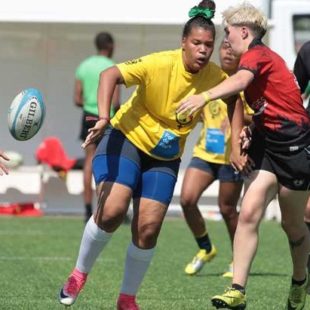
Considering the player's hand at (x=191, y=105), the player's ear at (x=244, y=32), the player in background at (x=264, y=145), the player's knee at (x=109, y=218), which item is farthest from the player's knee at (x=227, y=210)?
the player's hand at (x=191, y=105)

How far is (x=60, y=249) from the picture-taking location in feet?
38.1

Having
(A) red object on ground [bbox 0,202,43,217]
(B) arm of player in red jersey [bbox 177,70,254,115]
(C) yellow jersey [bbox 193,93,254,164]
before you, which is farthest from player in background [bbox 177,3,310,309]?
(A) red object on ground [bbox 0,202,43,217]

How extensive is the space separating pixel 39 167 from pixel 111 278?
21.4 ft

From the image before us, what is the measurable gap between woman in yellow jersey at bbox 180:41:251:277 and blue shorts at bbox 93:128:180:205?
271 cm

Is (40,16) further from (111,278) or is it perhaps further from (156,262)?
(111,278)

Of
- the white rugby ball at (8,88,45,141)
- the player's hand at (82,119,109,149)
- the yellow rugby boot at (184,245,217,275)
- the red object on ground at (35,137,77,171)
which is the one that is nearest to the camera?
the player's hand at (82,119,109,149)

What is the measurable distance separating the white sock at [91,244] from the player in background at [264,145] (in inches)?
32.6

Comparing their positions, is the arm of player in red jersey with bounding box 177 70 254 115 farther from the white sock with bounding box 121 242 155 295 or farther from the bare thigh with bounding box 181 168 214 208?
the bare thigh with bounding box 181 168 214 208

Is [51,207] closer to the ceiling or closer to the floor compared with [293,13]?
closer to the floor

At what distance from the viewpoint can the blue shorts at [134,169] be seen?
7223 millimetres

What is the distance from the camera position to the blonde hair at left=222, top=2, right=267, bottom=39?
7121 mm

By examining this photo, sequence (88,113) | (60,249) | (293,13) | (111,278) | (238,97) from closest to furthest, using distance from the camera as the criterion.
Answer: (238,97) < (111,278) < (60,249) < (88,113) < (293,13)

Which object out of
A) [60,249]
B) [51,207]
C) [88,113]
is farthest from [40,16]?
[60,249]

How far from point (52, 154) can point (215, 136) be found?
5.32 m
